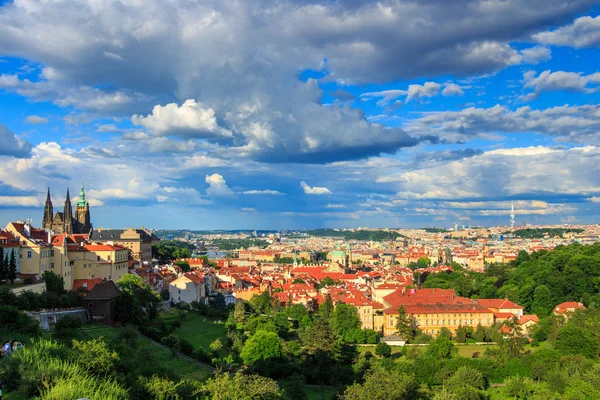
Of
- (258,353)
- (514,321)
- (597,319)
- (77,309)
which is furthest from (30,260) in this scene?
(597,319)

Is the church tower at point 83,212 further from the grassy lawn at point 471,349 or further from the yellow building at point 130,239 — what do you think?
the grassy lawn at point 471,349

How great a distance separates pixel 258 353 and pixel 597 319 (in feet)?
105

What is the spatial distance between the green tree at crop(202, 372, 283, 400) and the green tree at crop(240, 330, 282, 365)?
48.7 feet

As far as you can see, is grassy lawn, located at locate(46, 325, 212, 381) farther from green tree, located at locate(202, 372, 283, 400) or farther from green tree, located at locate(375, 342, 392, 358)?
green tree, located at locate(375, 342, 392, 358)

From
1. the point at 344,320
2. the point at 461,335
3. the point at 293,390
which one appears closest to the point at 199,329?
the point at 344,320

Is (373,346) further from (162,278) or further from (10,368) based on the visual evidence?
(10,368)

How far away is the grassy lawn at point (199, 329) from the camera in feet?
130

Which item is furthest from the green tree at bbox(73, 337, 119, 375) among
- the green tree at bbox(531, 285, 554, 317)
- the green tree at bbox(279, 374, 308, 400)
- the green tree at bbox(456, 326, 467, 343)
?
the green tree at bbox(531, 285, 554, 317)

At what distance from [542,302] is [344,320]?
24254mm

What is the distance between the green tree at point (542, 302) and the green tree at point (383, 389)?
35549 millimetres

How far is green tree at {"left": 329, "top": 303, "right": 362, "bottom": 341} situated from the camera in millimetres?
50406

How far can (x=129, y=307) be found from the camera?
3512cm

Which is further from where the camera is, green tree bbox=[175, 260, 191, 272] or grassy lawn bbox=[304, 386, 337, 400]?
green tree bbox=[175, 260, 191, 272]

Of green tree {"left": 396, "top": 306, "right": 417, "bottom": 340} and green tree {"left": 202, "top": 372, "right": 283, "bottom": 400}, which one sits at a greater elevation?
green tree {"left": 202, "top": 372, "right": 283, "bottom": 400}
